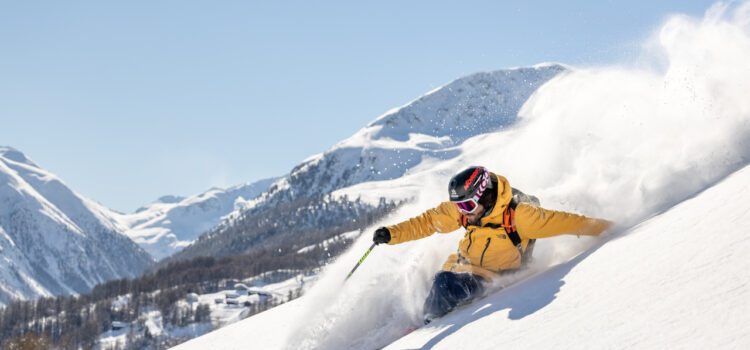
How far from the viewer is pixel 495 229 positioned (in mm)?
6297

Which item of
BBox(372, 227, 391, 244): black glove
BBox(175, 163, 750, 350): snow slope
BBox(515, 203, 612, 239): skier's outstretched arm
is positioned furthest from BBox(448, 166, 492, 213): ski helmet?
BBox(372, 227, 391, 244): black glove

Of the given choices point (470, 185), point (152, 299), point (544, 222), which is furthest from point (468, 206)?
point (152, 299)

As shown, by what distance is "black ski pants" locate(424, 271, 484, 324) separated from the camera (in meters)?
6.38

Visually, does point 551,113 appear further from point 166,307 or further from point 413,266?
point 166,307

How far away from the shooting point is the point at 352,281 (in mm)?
8047

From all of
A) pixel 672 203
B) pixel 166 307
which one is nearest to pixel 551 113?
pixel 672 203

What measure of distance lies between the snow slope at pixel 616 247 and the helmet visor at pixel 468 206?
3.26 feet

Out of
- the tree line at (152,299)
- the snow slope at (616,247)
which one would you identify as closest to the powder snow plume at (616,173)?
the snow slope at (616,247)

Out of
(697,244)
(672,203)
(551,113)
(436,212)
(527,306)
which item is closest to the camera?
(697,244)

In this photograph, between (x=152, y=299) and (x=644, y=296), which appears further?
(x=152, y=299)

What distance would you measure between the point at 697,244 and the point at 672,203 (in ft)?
8.33

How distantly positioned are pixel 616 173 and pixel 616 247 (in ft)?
10.2

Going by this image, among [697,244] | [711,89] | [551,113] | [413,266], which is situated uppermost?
[551,113]

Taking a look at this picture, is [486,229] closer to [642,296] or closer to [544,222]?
[544,222]
